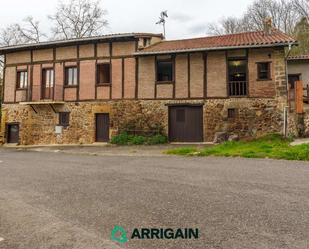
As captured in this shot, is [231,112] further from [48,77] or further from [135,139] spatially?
[48,77]

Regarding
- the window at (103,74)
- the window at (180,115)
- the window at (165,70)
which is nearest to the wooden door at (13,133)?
the window at (103,74)

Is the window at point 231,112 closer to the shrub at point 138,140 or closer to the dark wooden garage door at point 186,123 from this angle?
the dark wooden garage door at point 186,123

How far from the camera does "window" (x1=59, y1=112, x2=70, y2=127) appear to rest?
652 inches

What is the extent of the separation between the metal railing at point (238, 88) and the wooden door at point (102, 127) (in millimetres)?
7375

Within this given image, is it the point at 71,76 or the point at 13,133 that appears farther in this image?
the point at 13,133

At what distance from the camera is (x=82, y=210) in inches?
→ 158

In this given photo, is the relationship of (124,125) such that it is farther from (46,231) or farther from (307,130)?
(46,231)

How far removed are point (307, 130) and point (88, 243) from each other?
42.5 feet

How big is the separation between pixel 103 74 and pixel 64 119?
3.84 m

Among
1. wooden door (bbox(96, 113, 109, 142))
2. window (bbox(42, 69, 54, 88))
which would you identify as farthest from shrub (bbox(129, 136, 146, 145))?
window (bbox(42, 69, 54, 88))

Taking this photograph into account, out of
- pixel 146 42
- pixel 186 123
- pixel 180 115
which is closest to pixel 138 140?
pixel 180 115

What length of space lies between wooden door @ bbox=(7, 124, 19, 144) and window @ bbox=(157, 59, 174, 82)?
33.4ft

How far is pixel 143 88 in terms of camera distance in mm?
15133

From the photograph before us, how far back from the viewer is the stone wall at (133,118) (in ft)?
44.3
